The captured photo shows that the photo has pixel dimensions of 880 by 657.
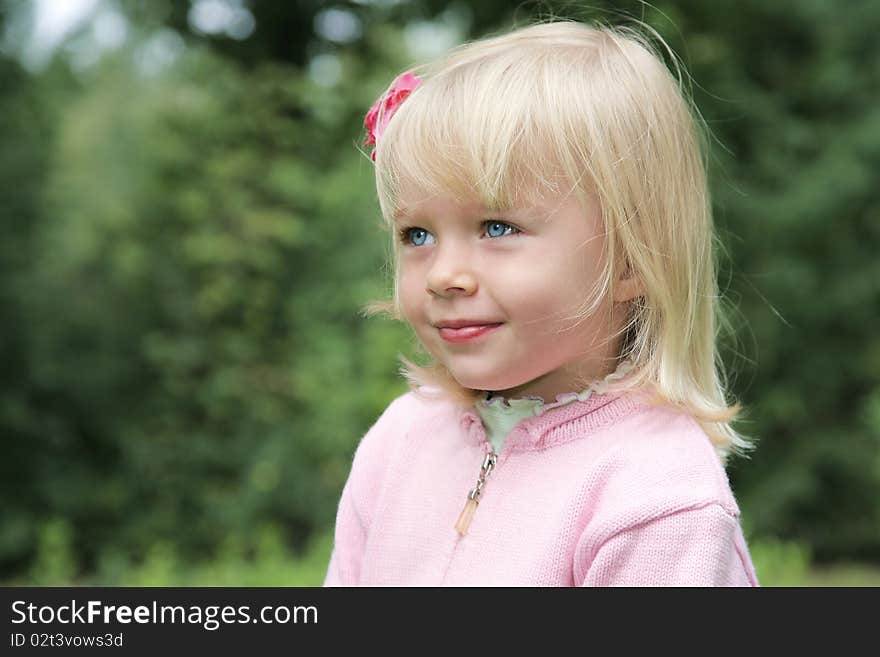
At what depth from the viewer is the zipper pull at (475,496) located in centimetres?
140

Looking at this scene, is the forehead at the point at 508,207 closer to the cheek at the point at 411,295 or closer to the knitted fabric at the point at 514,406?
the cheek at the point at 411,295

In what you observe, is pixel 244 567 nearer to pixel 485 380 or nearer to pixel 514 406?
pixel 514 406

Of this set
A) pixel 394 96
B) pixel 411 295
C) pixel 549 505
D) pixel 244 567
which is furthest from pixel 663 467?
pixel 244 567

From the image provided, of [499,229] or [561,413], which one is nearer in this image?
[499,229]

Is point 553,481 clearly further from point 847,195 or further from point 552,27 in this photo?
point 847,195

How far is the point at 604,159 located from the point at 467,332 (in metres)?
0.28

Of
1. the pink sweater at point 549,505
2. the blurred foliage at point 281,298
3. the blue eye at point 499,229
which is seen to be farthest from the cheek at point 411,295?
the blurred foliage at point 281,298

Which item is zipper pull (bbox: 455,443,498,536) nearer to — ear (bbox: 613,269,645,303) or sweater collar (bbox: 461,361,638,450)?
sweater collar (bbox: 461,361,638,450)

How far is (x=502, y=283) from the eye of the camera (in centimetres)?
128

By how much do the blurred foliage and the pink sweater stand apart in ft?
12.2

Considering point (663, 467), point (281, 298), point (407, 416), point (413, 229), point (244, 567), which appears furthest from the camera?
point (281, 298)

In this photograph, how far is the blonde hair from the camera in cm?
129

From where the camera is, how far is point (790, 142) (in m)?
5.79

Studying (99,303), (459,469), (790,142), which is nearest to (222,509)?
(99,303)
